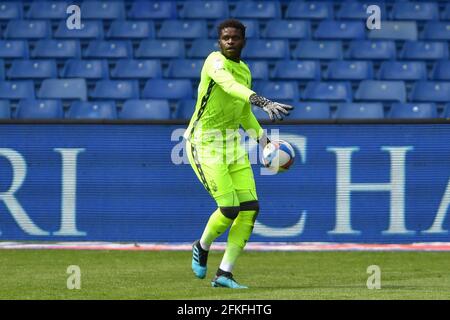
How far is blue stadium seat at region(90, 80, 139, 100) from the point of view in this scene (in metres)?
17.5

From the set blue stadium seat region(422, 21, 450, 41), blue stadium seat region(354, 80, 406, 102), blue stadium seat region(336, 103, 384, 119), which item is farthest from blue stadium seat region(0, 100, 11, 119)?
blue stadium seat region(422, 21, 450, 41)

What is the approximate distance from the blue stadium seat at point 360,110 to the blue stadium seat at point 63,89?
375 cm

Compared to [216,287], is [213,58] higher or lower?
higher

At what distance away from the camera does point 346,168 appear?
13.7 metres

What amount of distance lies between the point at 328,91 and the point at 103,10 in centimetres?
425

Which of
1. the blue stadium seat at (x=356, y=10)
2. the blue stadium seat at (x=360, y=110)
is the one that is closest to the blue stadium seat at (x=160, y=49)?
the blue stadium seat at (x=356, y=10)

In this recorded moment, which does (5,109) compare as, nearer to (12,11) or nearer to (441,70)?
(12,11)

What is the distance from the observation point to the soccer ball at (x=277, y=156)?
10.5m

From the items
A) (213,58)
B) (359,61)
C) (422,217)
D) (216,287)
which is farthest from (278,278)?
(359,61)

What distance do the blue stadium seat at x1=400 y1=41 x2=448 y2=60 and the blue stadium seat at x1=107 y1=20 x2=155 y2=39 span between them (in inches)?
156

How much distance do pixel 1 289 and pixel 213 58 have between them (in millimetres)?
2585
